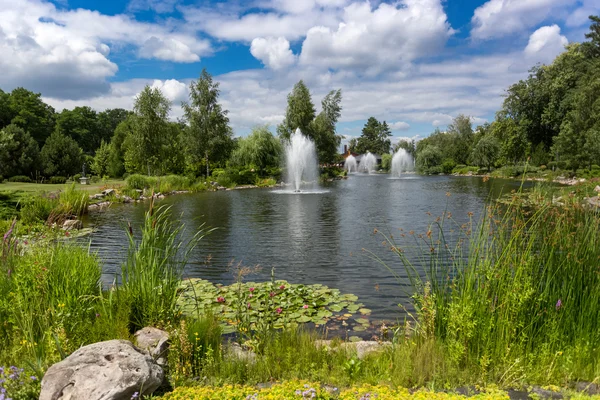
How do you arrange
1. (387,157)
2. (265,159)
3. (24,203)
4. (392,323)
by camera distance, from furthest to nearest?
1. (387,157)
2. (265,159)
3. (24,203)
4. (392,323)

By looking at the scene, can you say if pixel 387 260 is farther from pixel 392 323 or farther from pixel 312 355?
pixel 312 355

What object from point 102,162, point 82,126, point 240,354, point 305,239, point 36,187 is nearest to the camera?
point 240,354

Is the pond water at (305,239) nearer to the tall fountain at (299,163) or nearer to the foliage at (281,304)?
the foliage at (281,304)

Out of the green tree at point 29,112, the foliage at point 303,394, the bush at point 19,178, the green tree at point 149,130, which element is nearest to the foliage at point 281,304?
the foliage at point 303,394

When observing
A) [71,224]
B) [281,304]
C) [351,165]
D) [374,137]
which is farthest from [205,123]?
[374,137]

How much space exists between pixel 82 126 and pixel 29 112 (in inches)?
721

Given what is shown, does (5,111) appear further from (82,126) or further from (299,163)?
(299,163)

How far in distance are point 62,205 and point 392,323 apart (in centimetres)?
1603

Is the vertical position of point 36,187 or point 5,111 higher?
point 5,111

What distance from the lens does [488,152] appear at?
62.3m

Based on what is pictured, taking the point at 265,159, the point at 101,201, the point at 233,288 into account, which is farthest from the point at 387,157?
the point at 233,288

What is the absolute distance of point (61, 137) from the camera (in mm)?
39188

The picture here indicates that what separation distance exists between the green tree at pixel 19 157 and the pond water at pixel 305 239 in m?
18.7

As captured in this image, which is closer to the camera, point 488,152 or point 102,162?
point 102,162
